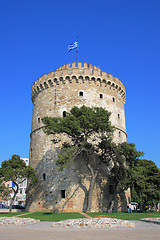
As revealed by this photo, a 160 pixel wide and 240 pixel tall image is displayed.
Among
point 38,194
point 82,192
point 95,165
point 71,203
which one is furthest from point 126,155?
point 38,194

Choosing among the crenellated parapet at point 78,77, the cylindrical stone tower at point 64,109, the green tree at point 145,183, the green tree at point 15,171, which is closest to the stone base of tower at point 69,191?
the cylindrical stone tower at point 64,109

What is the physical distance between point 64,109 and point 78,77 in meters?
3.94

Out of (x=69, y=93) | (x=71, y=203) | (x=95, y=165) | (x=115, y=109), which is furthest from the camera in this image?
(x=115, y=109)

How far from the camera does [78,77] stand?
23859mm

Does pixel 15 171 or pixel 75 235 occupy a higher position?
pixel 15 171

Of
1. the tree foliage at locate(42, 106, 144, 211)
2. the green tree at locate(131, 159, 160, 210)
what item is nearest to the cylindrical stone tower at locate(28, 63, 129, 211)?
the tree foliage at locate(42, 106, 144, 211)

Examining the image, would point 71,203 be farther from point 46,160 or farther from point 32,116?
point 32,116

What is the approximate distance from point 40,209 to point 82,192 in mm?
4434

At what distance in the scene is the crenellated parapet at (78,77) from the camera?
2395 cm

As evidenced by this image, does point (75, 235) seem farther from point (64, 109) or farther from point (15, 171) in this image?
point (64, 109)

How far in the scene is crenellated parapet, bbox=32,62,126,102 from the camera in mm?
23953

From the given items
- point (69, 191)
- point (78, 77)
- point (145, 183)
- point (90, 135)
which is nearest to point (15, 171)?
point (69, 191)

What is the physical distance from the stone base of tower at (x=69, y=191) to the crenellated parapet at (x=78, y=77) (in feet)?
26.1

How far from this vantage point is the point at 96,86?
24.2 m
